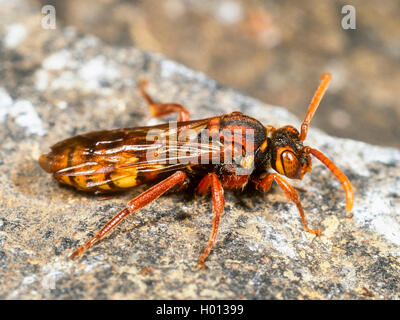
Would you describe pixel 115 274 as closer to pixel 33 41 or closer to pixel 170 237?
pixel 170 237

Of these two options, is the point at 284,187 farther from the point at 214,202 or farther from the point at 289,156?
the point at 214,202

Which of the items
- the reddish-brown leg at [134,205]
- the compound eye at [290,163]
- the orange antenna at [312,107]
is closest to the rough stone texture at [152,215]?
the reddish-brown leg at [134,205]

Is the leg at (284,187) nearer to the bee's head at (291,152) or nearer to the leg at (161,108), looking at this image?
the bee's head at (291,152)

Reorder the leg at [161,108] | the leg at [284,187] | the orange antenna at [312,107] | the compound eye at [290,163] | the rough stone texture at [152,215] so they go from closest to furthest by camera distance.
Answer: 1. the rough stone texture at [152,215]
2. the leg at [284,187]
3. the compound eye at [290,163]
4. the orange antenna at [312,107]
5. the leg at [161,108]

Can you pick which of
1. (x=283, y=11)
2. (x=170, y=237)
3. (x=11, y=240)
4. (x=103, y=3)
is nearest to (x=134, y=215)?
(x=170, y=237)

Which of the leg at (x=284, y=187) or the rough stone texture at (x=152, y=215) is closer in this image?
the rough stone texture at (x=152, y=215)

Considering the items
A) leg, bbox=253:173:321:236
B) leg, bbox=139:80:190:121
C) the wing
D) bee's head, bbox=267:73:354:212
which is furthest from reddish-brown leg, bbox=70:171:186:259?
leg, bbox=139:80:190:121
